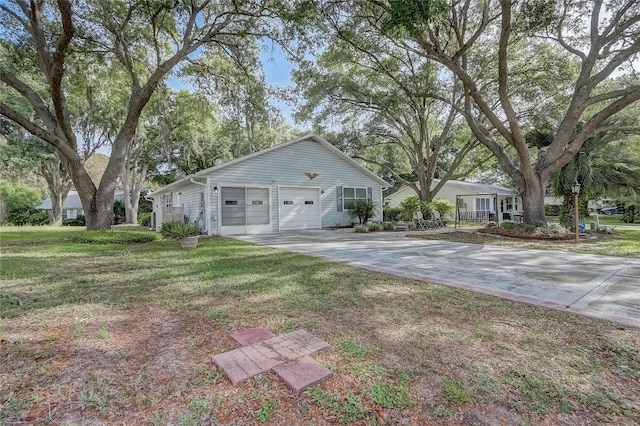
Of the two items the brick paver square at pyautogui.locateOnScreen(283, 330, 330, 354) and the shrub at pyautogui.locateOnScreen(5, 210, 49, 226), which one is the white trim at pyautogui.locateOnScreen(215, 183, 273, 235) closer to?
the brick paver square at pyautogui.locateOnScreen(283, 330, 330, 354)

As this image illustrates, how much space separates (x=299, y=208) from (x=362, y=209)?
317cm

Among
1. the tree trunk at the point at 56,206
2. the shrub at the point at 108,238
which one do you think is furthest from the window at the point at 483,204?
the tree trunk at the point at 56,206

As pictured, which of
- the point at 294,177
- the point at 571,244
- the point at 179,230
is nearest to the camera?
the point at 571,244

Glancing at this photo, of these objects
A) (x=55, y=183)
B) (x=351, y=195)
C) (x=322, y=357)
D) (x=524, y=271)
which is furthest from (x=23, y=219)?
(x=524, y=271)

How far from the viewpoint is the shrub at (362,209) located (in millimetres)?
15359

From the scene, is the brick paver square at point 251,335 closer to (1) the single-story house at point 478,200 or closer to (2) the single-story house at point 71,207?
(1) the single-story house at point 478,200

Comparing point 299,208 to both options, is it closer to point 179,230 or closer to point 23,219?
point 179,230

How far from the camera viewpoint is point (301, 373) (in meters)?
2.15

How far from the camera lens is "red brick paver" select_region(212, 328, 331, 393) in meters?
2.11

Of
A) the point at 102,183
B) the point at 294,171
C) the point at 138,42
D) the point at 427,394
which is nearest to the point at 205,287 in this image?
the point at 427,394

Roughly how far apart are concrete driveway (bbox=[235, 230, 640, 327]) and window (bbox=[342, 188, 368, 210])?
7431 mm

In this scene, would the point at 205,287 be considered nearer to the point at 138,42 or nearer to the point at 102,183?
the point at 102,183

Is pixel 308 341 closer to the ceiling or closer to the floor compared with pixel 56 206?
closer to the floor

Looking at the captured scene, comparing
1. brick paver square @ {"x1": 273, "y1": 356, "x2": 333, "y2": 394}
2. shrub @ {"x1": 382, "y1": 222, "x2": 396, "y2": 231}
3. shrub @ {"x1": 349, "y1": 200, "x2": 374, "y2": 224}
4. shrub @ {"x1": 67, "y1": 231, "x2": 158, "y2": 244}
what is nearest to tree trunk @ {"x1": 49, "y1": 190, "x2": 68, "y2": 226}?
shrub @ {"x1": 67, "y1": 231, "x2": 158, "y2": 244}
